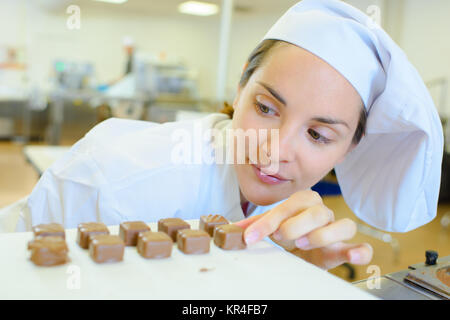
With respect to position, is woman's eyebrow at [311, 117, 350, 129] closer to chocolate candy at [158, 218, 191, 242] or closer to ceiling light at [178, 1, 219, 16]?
chocolate candy at [158, 218, 191, 242]

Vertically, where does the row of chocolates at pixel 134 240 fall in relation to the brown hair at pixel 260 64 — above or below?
below

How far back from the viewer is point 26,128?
205 inches

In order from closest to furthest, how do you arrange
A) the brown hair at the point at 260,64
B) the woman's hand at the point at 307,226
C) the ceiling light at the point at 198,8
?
1. the woman's hand at the point at 307,226
2. the brown hair at the point at 260,64
3. the ceiling light at the point at 198,8

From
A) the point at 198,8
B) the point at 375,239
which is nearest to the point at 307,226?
the point at 375,239

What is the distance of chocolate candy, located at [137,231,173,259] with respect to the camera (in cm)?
35

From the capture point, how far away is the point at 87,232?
0.37 meters

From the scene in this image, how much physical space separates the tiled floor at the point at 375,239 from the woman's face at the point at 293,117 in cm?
66

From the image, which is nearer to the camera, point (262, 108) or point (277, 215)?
point (277, 215)

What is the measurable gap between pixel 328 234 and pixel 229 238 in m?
0.12

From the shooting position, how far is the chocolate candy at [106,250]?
0.34 metres

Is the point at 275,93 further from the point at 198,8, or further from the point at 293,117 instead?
the point at 198,8

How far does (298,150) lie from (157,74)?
3.35 metres

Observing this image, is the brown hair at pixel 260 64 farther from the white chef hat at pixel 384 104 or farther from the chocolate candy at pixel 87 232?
the chocolate candy at pixel 87 232

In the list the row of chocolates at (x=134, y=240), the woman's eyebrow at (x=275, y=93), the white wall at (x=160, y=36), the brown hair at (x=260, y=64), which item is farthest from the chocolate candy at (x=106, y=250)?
the white wall at (x=160, y=36)
